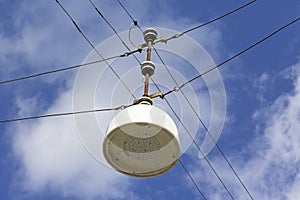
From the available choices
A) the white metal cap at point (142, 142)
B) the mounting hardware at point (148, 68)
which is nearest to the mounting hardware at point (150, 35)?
the mounting hardware at point (148, 68)

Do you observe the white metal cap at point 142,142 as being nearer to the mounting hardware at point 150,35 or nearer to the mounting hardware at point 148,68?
the mounting hardware at point 148,68

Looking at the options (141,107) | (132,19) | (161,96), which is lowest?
(141,107)

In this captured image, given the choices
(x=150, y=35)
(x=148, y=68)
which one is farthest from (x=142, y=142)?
(x=150, y=35)

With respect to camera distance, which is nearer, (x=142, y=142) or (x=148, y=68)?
(x=142, y=142)

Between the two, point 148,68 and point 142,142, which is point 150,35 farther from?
point 142,142

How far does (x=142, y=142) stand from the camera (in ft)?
11.5

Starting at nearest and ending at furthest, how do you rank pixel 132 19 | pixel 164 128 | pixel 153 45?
pixel 164 128 → pixel 153 45 → pixel 132 19

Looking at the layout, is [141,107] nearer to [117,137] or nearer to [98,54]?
[117,137]

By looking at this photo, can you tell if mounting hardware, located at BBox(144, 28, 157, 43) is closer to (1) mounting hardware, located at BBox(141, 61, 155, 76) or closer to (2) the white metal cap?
(1) mounting hardware, located at BBox(141, 61, 155, 76)

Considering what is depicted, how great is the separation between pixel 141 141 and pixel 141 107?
0.22 metres

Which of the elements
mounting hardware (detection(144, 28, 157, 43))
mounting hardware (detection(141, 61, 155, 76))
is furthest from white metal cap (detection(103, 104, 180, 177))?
mounting hardware (detection(144, 28, 157, 43))

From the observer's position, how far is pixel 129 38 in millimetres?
4410

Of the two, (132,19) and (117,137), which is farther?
(132,19)

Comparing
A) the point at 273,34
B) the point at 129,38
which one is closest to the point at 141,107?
the point at 129,38
